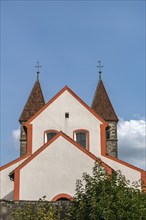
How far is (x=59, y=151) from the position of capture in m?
23.6

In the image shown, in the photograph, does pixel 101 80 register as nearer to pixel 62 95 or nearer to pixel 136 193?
pixel 62 95

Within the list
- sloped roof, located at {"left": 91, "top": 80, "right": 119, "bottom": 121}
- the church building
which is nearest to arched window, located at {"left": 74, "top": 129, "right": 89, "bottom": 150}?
the church building

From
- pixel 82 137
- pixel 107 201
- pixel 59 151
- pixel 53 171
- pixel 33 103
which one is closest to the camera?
pixel 107 201

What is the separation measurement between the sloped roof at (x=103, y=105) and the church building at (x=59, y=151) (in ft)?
0.99

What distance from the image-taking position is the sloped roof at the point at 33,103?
42.6 meters

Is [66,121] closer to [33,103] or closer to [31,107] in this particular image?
[31,107]

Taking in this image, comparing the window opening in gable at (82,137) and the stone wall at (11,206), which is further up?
the window opening in gable at (82,137)

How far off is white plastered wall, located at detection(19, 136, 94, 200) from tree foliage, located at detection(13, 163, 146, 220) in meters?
6.49

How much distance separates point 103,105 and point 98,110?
3.20 ft

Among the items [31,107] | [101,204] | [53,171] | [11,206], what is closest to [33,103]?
[31,107]

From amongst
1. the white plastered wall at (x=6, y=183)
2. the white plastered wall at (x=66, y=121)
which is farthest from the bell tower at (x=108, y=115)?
the white plastered wall at (x=6, y=183)

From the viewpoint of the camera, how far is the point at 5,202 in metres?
16.7

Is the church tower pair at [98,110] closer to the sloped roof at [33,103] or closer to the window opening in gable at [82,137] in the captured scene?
the sloped roof at [33,103]

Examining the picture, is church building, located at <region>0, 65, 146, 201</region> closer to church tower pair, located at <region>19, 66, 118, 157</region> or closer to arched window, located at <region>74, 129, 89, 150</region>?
arched window, located at <region>74, 129, 89, 150</region>
